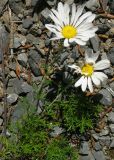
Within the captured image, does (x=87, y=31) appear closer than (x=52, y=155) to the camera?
Yes

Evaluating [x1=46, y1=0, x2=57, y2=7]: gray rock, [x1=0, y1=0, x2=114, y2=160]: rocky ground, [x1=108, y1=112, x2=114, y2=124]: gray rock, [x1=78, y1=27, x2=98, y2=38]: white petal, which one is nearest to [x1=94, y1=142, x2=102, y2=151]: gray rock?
[x1=0, y1=0, x2=114, y2=160]: rocky ground

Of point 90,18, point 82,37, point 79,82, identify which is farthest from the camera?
point 79,82

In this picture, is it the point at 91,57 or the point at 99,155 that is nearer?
the point at 91,57

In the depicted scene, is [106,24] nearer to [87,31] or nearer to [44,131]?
[87,31]

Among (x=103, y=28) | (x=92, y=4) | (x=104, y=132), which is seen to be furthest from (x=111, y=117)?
(x=92, y=4)

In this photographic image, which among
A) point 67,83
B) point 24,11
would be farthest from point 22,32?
point 67,83

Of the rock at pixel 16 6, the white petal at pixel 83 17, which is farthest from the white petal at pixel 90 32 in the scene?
the rock at pixel 16 6

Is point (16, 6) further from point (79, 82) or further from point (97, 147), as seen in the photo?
point (97, 147)

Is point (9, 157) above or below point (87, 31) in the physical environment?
below
